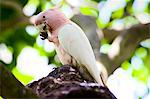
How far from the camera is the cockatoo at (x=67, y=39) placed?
2402 mm

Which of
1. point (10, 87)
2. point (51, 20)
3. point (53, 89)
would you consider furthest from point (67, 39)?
point (10, 87)

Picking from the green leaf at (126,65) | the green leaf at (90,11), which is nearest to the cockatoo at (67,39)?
the green leaf at (90,11)

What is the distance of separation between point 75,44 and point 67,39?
6cm

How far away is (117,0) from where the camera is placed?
4.47 m

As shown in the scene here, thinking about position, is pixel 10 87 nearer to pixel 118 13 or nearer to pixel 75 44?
pixel 75 44

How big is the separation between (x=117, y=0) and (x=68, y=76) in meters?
2.65

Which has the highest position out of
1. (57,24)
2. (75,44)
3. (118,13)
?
(57,24)

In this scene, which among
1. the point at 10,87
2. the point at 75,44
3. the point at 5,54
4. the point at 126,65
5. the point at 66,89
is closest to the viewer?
the point at 10,87

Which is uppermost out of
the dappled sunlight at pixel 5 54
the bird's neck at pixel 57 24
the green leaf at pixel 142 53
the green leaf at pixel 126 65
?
the bird's neck at pixel 57 24

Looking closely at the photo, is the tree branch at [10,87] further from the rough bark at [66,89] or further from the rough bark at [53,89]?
the rough bark at [66,89]

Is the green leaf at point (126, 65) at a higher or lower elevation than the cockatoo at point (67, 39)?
lower

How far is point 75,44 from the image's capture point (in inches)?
97.4

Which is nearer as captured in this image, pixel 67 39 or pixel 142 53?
pixel 67 39

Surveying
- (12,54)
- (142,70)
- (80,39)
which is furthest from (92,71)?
(142,70)
